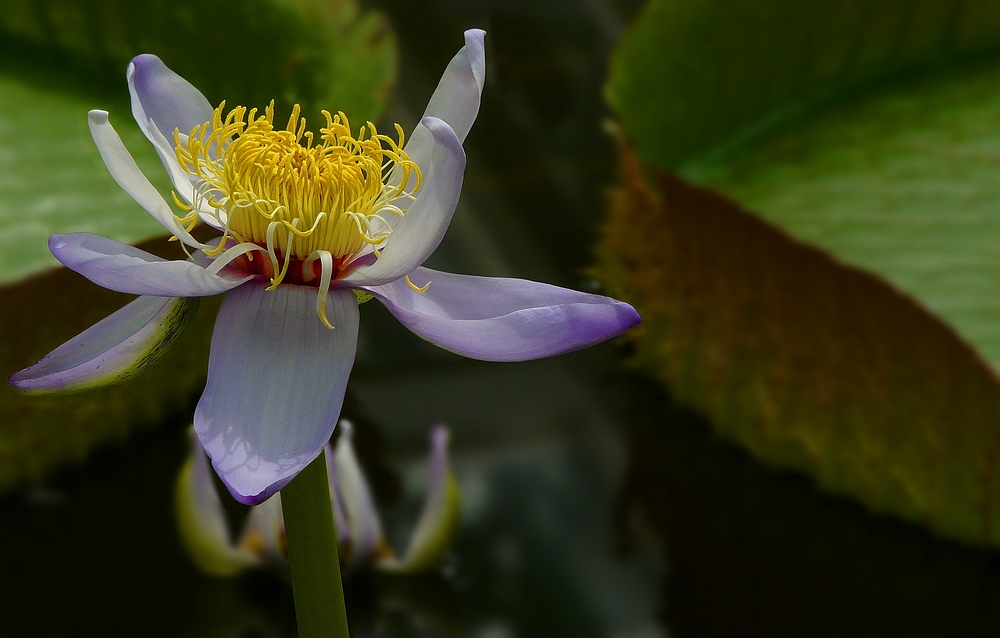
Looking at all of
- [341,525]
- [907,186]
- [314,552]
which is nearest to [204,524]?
[341,525]

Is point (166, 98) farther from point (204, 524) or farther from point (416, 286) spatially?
point (204, 524)

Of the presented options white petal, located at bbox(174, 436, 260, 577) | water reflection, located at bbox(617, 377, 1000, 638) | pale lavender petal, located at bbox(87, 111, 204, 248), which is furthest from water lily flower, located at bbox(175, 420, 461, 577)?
pale lavender petal, located at bbox(87, 111, 204, 248)

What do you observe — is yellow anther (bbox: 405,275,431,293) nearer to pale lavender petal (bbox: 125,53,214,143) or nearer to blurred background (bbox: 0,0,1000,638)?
pale lavender petal (bbox: 125,53,214,143)

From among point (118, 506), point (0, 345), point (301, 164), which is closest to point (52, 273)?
point (0, 345)

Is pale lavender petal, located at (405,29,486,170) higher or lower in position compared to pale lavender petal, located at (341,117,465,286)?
higher

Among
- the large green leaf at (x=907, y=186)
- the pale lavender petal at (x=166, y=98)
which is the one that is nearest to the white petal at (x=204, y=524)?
the pale lavender petal at (x=166, y=98)

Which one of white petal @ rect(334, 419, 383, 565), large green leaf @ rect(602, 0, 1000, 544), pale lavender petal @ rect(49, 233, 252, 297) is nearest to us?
pale lavender petal @ rect(49, 233, 252, 297)

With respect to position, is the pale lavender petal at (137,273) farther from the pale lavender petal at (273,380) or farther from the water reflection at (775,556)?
the water reflection at (775,556)

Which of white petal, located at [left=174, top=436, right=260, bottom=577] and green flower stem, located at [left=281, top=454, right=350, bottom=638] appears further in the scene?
white petal, located at [left=174, top=436, right=260, bottom=577]
